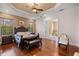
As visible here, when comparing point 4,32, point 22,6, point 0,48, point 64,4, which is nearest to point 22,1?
point 22,6

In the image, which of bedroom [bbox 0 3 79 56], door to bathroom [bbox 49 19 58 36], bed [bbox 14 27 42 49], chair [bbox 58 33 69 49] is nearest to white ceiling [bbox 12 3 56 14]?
bedroom [bbox 0 3 79 56]

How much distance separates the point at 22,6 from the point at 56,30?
3.16 ft

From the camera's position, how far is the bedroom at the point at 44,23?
1849mm

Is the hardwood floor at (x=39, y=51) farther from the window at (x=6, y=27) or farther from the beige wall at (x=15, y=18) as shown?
the beige wall at (x=15, y=18)

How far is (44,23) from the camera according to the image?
2.08 m

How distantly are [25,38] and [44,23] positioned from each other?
594 mm

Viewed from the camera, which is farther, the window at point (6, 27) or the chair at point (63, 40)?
the chair at point (63, 40)

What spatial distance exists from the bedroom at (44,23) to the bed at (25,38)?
7 cm

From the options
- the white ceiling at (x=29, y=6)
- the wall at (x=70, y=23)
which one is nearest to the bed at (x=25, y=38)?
the wall at (x=70, y=23)

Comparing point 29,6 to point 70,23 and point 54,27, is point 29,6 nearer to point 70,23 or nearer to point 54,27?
point 54,27

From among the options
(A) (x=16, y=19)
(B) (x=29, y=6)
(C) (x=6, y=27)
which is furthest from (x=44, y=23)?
(C) (x=6, y=27)

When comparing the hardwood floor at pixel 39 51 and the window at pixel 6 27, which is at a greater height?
the window at pixel 6 27

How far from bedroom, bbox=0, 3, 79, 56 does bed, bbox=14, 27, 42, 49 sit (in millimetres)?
71

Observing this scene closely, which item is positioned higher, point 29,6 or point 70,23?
point 29,6
